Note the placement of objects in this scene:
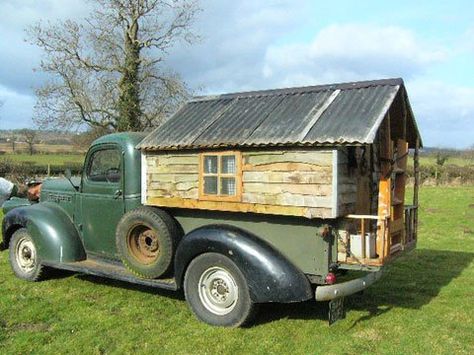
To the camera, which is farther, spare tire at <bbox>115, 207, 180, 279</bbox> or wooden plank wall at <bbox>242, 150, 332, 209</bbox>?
spare tire at <bbox>115, 207, 180, 279</bbox>

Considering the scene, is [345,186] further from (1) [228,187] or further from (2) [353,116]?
(1) [228,187]

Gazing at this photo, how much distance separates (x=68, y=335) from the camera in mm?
5254

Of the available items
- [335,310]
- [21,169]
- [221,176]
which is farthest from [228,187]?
[21,169]

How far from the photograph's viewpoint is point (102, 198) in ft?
22.5

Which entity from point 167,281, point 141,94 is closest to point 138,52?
point 141,94

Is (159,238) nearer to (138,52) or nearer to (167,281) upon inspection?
(167,281)

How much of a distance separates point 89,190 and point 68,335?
7.60ft

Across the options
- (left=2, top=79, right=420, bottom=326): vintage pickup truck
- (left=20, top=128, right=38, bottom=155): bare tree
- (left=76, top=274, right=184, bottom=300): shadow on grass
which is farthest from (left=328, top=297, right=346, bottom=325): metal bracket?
(left=20, top=128, right=38, bottom=155): bare tree

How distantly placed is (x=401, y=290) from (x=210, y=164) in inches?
133

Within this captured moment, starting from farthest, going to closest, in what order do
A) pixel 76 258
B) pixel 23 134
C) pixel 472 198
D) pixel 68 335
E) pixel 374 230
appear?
pixel 23 134 < pixel 472 198 < pixel 76 258 < pixel 374 230 < pixel 68 335

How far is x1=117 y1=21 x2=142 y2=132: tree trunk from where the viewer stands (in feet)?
72.9

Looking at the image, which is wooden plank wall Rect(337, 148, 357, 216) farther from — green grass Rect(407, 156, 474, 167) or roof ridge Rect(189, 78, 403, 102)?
green grass Rect(407, 156, 474, 167)

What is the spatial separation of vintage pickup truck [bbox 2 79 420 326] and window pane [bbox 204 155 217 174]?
0.5 inches

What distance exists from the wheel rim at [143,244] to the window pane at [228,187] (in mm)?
1146
